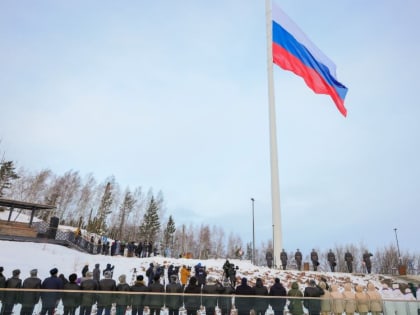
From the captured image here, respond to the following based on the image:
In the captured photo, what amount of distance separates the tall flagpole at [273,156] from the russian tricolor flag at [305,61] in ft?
3.36

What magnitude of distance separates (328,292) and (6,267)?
1823cm

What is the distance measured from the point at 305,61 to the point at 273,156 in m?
6.76

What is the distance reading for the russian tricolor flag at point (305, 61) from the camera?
1981cm

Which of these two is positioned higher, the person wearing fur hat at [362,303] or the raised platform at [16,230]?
the raised platform at [16,230]

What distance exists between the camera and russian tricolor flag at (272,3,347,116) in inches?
780

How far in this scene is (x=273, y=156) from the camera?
2080cm

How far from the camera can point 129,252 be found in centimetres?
2841

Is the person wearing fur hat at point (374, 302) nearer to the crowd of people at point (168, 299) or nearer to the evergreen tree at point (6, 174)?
the crowd of people at point (168, 299)

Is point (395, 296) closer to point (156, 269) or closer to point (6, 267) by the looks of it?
point (156, 269)

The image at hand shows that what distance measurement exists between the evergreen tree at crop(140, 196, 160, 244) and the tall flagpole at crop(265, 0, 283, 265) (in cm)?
4668

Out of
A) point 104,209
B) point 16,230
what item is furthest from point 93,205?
point 16,230

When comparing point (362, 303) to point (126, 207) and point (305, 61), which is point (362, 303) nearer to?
point (305, 61)

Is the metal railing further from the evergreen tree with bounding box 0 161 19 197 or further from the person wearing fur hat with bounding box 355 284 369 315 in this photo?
the evergreen tree with bounding box 0 161 19 197

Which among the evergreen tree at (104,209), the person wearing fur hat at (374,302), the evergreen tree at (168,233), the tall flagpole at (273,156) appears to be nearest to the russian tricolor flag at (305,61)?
the tall flagpole at (273,156)
